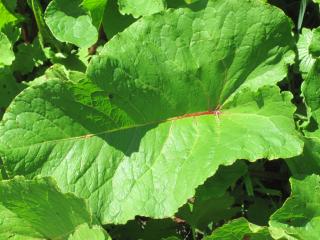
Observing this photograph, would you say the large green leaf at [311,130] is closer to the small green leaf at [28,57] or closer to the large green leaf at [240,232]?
the large green leaf at [240,232]

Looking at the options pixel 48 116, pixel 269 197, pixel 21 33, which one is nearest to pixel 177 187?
pixel 48 116

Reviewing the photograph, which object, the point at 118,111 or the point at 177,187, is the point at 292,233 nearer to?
the point at 177,187

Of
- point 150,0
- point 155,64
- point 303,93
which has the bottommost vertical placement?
Answer: point 303,93

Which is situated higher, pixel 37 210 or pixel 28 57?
pixel 28 57

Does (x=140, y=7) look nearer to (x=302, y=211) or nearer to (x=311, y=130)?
(x=311, y=130)

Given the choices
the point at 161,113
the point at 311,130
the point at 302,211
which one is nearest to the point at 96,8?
the point at 161,113
